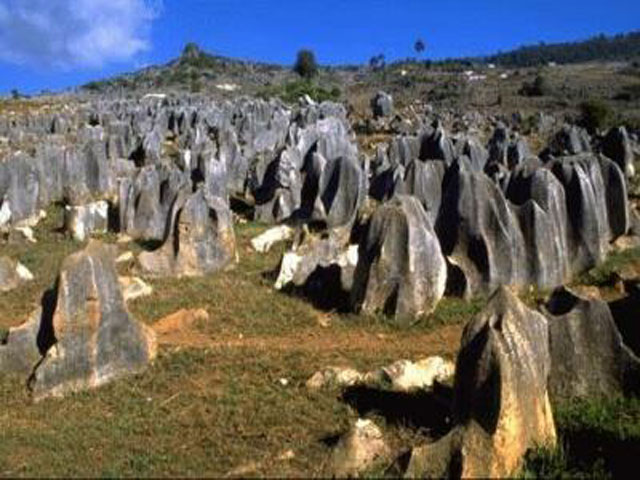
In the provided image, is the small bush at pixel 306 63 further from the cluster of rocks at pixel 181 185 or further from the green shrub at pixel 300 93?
the cluster of rocks at pixel 181 185

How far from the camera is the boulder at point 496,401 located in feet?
34.6

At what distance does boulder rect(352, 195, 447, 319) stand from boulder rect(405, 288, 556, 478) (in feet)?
23.2

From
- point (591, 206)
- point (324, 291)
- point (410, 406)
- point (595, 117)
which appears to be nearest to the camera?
point (410, 406)

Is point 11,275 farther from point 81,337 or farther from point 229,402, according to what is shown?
point 229,402

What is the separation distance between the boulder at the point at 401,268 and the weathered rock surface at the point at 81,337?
4.95 meters

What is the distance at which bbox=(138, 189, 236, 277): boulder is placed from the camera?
22906 millimetres

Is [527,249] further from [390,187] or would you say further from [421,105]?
[421,105]

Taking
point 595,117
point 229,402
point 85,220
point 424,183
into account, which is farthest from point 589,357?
point 595,117

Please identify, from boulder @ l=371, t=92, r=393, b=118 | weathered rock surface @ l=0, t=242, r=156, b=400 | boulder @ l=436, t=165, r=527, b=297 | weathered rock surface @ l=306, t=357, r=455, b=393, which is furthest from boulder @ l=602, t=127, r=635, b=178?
boulder @ l=371, t=92, r=393, b=118

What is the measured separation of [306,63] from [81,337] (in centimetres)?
9731

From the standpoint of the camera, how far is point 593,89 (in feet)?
271

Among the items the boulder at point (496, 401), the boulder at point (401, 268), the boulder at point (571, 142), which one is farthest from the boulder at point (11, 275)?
the boulder at point (571, 142)

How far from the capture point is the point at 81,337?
48.5ft

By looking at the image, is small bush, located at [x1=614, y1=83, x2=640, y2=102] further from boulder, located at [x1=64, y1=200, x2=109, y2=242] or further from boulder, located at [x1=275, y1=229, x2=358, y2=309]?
boulder, located at [x1=275, y1=229, x2=358, y2=309]
